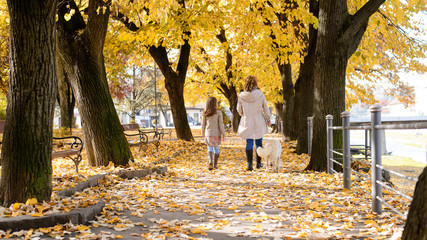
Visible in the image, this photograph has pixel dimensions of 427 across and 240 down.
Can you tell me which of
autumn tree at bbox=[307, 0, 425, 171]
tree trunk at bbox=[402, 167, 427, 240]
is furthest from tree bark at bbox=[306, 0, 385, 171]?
tree trunk at bbox=[402, 167, 427, 240]

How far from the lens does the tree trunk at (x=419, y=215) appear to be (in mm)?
2520

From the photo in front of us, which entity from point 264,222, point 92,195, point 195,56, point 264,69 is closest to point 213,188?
point 92,195

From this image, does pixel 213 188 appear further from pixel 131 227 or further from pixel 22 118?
pixel 22 118

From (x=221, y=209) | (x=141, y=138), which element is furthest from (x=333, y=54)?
(x=141, y=138)

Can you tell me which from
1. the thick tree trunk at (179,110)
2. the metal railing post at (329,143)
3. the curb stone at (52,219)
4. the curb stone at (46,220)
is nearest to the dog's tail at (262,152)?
the metal railing post at (329,143)

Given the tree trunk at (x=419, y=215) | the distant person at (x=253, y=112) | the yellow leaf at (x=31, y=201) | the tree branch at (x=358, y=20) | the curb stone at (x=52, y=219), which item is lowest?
the curb stone at (x=52, y=219)

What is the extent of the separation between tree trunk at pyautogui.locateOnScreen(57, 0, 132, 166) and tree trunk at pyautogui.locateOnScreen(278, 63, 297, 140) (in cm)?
1017

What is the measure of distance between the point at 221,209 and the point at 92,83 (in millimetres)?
4782

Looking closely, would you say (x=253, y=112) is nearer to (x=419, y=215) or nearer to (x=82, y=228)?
(x=82, y=228)

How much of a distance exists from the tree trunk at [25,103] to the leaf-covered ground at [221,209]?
0.88 ft

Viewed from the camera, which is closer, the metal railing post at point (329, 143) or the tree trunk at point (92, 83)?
the metal railing post at point (329, 143)

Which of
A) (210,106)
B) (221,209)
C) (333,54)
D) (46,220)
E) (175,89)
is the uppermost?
(175,89)

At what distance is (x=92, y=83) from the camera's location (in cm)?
938

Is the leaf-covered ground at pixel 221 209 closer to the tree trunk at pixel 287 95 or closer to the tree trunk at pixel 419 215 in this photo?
the tree trunk at pixel 419 215
